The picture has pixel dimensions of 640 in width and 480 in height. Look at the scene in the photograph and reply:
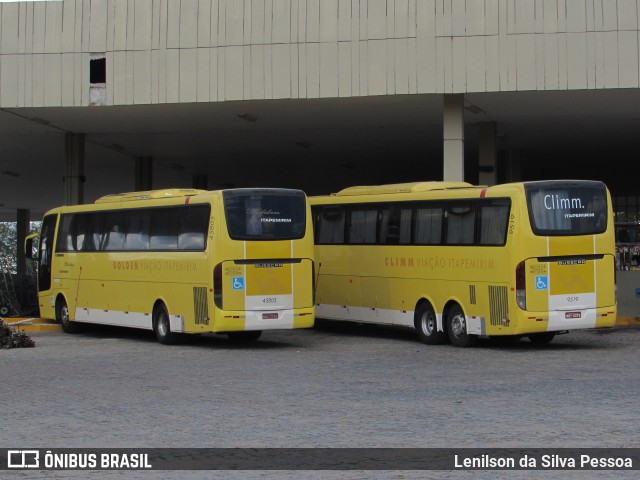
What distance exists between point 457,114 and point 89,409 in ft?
52.4

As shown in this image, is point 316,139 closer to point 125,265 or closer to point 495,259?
point 125,265

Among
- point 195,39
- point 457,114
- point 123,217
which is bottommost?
point 123,217

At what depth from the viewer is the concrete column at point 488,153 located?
31438mm

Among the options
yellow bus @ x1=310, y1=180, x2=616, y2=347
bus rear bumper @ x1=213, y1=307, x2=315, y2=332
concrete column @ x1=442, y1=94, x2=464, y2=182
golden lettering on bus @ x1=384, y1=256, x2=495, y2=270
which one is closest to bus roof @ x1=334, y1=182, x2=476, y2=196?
yellow bus @ x1=310, y1=180, x2=616, y2=347

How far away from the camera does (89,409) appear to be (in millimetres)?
12453

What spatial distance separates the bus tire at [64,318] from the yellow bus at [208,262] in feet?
6.58

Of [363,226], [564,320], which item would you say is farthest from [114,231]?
[564,320]

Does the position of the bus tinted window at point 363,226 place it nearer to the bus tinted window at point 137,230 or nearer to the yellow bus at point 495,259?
the yellow bus at point 495,259

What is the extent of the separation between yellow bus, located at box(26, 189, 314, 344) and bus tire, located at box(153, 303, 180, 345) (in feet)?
0.07

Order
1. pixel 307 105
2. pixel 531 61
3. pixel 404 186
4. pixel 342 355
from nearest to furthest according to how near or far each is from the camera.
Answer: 1. pixel 342 355
2. pixel 404 186
3. pixel 531 61
4. pixel 307 105

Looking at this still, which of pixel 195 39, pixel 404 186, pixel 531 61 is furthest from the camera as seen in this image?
pixel 195 39

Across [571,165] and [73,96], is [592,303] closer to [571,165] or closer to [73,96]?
[73,96]

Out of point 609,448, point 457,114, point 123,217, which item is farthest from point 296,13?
point 609,448

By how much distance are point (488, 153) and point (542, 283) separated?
39.4ft
